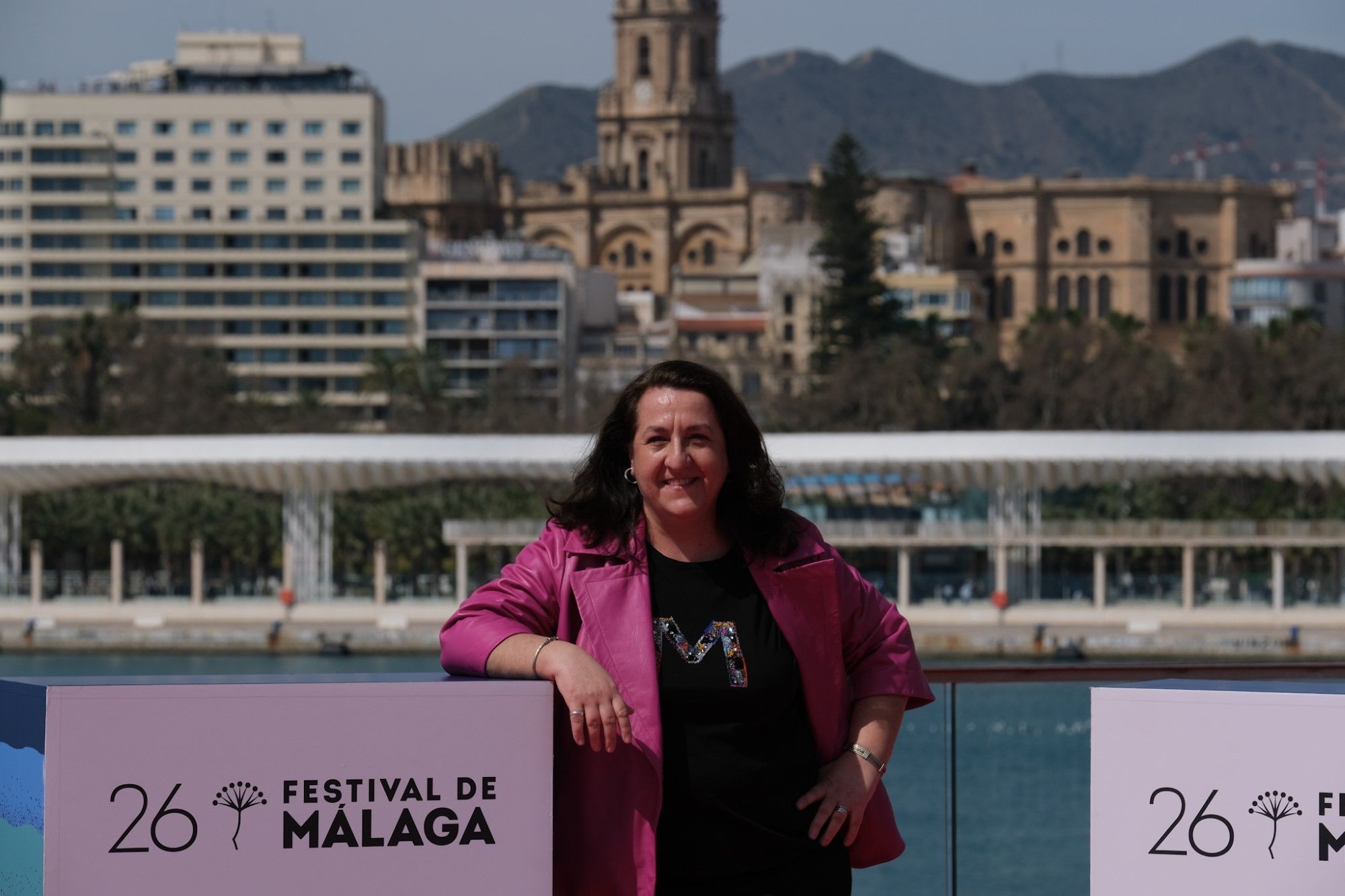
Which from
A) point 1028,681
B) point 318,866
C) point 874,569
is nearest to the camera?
point 318,866

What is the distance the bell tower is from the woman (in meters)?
111

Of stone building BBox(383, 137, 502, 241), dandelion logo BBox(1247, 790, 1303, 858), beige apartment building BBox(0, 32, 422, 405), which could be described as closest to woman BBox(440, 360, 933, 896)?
dandelion logo BBox(1247, 790, 1303, 858)

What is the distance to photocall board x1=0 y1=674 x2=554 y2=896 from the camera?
376cm

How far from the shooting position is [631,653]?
3.92m

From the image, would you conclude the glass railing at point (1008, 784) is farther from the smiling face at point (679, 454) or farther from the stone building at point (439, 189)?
the stone building at point (439, 189)

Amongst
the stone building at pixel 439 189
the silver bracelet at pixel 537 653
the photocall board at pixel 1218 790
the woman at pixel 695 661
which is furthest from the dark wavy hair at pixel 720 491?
the stone building at pixel 439 189

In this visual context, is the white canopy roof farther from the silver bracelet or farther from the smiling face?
the silver bracelet

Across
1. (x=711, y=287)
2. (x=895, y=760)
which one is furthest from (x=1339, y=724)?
(x=711, y=287)

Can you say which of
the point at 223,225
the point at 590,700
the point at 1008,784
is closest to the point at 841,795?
the point at 590,700

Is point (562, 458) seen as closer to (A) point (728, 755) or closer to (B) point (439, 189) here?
(A) point (728, 755)

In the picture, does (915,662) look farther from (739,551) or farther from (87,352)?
(87,352)

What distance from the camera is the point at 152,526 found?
4766 centimetres

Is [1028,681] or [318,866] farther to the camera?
[1028,681]

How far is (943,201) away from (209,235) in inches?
1363
